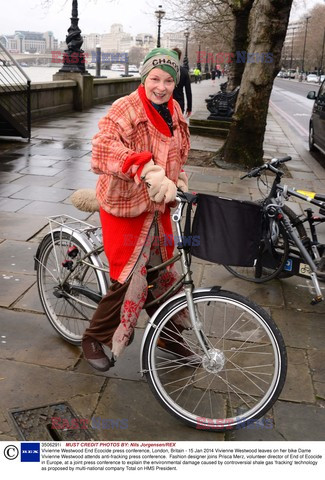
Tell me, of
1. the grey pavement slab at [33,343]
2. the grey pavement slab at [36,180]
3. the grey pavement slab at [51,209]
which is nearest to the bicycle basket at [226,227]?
the grey pavement slab at [33,343]

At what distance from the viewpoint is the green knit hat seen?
8.43 feet

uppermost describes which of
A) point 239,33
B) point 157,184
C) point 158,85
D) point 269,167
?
point 239,33

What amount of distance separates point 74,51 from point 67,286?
15683mm

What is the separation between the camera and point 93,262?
10.4 ft

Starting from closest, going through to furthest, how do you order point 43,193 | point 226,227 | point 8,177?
point 226,227 → point 43,193 → point 8,177

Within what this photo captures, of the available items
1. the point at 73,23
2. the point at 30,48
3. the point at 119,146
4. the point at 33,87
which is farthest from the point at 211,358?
the point at 30,48

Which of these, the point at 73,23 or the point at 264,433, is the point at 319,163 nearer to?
the point at 264,433

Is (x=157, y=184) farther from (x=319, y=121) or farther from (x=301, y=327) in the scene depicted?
(x=319, y=121)

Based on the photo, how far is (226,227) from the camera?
2.54 meters

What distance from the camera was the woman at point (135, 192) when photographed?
252 centimetres

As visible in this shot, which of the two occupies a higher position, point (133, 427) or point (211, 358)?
point (211, 358)

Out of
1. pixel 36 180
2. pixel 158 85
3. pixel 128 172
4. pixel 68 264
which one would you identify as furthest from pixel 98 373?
pixel 36 180

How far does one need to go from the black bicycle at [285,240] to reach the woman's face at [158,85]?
5.92ft

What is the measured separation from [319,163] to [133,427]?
9.49m
